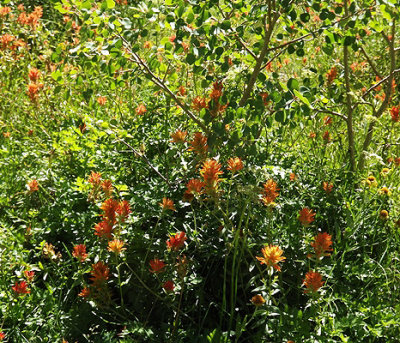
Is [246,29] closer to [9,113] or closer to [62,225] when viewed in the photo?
[62,225]

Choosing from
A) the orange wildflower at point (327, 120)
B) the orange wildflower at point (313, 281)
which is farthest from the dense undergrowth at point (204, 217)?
the orange wildflower at point (327, 120)

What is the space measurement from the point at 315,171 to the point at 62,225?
51.5 inches

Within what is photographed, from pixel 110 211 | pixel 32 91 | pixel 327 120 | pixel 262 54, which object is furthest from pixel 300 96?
pixel 32 91

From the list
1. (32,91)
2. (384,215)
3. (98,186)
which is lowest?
(384,215)

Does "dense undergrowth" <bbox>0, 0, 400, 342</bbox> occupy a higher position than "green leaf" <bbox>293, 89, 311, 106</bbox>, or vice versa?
"green leaf" <bbox>293, 89, 311, 106</bbox>

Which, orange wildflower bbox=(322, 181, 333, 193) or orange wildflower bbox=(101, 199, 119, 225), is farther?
orange wildflower bbox=(322, 181, 333, 193)

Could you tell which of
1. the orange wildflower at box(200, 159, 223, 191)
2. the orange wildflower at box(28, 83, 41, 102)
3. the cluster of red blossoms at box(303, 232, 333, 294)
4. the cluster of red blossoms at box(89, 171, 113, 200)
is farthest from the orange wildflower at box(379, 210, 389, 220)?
the orange wildflower at box(28, 83, 41, 102)

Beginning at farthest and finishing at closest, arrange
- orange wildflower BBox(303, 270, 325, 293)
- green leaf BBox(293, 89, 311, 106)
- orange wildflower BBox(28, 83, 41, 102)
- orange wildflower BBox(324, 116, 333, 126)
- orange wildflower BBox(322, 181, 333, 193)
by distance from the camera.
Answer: orange wildflower BBox(324, 116, 333, 126) < orange wildflower BBox(28, 83, 41, 102) < orange wildflower BBox(322, 181, 333, 193) < green leaf BBox(293, 89, 311, 106) < orange wildflower BBox(303, 270, 325, 293)

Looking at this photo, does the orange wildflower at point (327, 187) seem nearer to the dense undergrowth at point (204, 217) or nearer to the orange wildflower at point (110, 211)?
the dense undergrowth at point (204, 217)

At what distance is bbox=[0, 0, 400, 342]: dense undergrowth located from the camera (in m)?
1.93

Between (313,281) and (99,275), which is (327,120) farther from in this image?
(99,275)

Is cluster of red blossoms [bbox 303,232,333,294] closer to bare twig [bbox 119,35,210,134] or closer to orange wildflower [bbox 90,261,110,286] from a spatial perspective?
orange wildflower [bbox 90,261,110,286]

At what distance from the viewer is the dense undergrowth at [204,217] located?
1929 millimetres

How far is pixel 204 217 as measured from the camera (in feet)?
7.81
